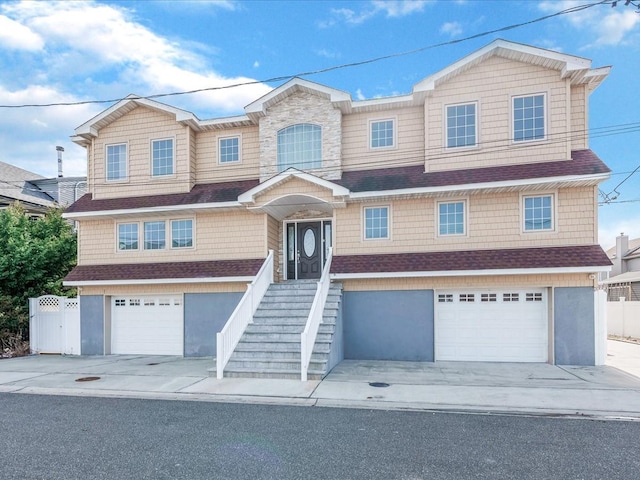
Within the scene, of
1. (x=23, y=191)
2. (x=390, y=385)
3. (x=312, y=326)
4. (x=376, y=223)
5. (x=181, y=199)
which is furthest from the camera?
(x=23, y=191)

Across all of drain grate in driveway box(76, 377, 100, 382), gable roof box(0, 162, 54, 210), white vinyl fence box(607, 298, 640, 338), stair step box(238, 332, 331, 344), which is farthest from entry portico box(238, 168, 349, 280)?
gable roof box(0, 162, 54, 210)

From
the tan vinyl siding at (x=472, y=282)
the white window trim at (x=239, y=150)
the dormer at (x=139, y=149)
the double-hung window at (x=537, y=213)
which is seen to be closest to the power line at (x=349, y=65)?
the dormer at (x=139, y=149)

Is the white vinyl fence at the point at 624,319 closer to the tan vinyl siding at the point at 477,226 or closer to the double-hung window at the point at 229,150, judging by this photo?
the tan vinyl siding at the point at 477,226

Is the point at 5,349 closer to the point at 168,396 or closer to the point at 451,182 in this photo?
the point at 168,396

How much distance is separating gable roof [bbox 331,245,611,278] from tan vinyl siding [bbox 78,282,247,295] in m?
3.47

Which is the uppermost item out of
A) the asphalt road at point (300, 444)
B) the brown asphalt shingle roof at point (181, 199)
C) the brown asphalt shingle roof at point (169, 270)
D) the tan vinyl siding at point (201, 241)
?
the brown asphalt shingle roof at point (181, 199)

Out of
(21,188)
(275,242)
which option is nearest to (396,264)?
(275,242)

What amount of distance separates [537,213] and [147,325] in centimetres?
1277

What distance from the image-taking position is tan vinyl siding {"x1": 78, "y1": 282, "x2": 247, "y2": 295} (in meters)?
12.5

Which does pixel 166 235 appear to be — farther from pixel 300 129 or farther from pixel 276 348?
pixel 276 348

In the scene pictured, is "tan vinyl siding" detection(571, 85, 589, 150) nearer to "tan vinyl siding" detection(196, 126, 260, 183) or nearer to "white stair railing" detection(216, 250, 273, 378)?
"white stair railing" detection(216, 250, 273, 378)

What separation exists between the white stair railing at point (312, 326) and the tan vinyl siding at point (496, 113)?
484cm

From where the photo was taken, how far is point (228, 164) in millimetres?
13695

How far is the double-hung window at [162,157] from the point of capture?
44.8ft
